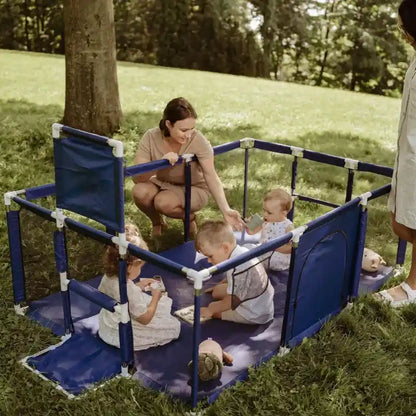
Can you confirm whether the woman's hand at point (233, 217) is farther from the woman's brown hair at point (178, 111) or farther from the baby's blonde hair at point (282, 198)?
the woman's brown hair at point (178, 111)

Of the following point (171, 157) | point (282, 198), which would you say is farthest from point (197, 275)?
point (282, 198)

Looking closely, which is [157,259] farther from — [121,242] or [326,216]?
[326,216]

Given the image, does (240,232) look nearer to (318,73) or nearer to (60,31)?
(60,31)

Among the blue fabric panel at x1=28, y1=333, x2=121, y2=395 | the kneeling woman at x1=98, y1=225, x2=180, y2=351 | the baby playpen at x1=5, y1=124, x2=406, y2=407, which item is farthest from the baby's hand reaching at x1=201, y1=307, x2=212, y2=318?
the blue fabric panel at x1=28, y1=333, x2=121, y2=395

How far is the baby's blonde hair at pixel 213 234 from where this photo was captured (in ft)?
11.2

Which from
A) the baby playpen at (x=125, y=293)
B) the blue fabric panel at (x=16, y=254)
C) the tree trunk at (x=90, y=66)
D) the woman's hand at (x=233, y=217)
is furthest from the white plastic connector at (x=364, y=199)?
the tree trunk at (x=90, y=66)

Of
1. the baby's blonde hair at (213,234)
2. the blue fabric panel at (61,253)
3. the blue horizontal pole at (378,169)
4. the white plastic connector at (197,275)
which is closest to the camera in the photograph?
the white plastic connector at (197,275)

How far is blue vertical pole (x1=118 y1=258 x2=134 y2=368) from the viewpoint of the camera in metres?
2.95

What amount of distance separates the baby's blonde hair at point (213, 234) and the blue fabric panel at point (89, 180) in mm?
673

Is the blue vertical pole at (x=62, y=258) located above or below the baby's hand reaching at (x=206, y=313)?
above

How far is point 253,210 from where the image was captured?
5824 millimetres

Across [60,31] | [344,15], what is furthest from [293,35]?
[60,31]

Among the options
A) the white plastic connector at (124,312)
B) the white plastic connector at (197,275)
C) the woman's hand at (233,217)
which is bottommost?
the white plastic connector at (124,312)

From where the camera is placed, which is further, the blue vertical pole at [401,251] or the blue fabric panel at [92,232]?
the blue vertical pole at [401,251]
